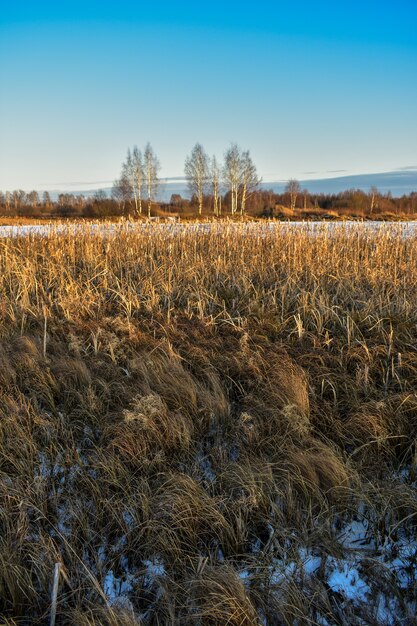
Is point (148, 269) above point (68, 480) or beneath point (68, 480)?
above

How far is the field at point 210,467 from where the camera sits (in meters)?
1.47

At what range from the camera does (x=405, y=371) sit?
297 cm

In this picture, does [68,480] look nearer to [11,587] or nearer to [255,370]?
[11,587]

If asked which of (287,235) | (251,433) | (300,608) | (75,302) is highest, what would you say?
(287,235)

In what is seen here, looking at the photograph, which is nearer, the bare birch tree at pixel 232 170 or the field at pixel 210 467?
the field at pixel 210 467

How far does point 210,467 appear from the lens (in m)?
2.12

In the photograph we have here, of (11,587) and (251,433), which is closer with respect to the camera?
(11,587)

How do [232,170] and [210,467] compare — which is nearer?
[210,467]

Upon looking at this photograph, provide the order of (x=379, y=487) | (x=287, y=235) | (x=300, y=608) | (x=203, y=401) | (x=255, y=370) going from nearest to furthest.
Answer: (x=300, y=608) → (x=379, y=487) → (x=203, y=401) → (x=255, y=370) → (x=287, y=235)

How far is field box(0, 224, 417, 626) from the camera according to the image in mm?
1474

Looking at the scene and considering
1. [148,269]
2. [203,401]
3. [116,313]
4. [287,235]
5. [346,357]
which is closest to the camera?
[203,401]

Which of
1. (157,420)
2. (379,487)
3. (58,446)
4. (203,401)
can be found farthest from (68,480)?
(379,487)

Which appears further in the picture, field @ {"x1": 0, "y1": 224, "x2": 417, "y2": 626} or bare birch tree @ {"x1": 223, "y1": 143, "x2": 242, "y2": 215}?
bare birch tree @ {"x1": 223, "y1": 143, "x2": 242, "y2": 215}

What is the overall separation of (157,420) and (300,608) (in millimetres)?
1157
